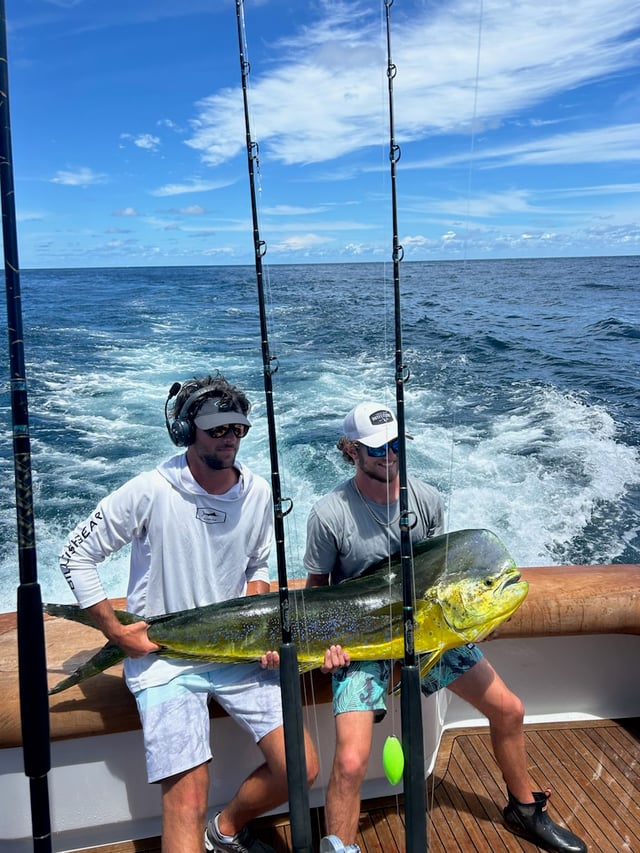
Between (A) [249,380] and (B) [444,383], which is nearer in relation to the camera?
(A) [249,380]

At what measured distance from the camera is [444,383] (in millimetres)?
9164

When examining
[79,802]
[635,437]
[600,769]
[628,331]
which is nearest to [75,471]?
[79,802]

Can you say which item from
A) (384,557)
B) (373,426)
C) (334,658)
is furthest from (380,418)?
(334,658)

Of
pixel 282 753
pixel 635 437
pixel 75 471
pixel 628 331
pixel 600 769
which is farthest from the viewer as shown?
pixel 628 331

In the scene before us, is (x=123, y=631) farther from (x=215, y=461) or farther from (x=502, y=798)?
(x=502, y=798)

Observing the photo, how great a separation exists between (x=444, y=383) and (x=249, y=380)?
7.95 feet

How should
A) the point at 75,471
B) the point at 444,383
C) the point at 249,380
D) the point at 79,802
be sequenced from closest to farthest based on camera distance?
the point at 79,802
the point at 75,471
the point at 249,380
the point at 444,383

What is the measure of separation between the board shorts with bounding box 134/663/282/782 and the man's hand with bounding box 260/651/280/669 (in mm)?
68

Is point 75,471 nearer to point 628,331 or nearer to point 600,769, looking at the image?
point 600,769

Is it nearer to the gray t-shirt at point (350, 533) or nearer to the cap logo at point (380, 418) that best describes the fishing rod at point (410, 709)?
the cap logo at point (380, 418)

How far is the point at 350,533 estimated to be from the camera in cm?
202

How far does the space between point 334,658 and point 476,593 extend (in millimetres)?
383

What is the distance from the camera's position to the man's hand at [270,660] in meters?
1.83

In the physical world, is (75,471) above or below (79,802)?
above
